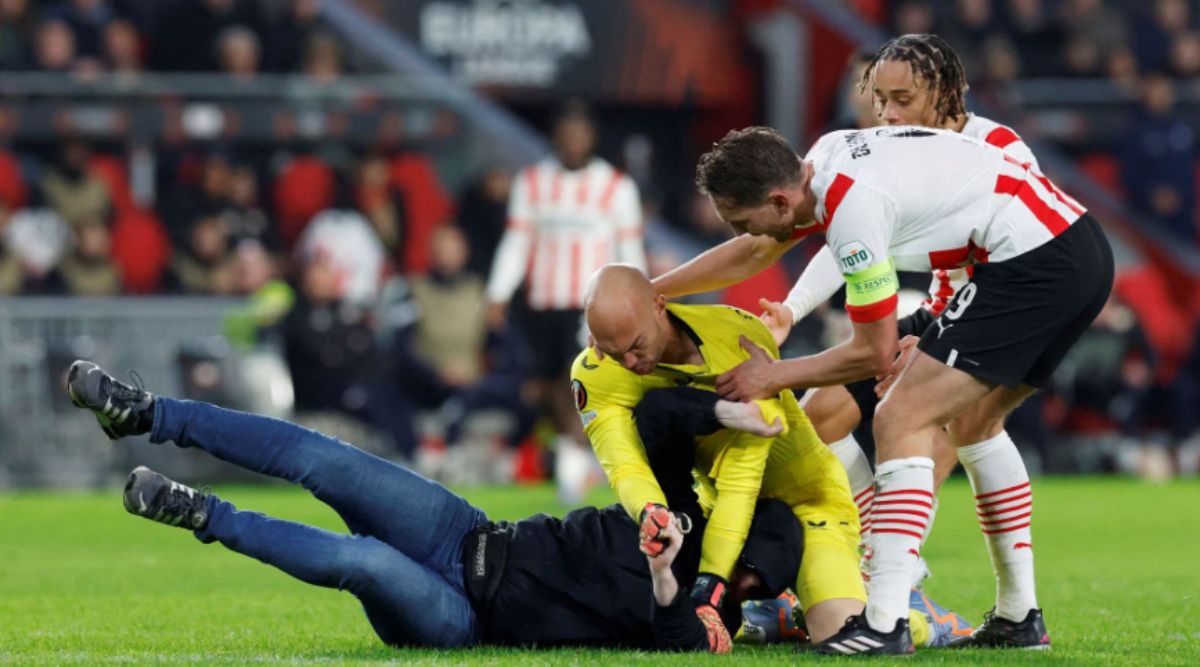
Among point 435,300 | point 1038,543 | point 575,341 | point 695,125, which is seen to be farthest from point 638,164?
point 1038,543

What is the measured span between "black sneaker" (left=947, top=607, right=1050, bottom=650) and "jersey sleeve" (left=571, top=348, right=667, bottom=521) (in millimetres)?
1170

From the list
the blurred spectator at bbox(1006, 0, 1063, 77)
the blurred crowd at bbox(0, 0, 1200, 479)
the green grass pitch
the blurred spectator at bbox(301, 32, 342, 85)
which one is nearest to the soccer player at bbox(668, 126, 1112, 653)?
the green grass pitch

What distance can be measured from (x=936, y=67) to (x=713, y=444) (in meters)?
1.58

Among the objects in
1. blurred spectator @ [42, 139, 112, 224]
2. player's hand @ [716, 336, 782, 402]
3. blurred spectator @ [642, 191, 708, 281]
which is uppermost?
player's hand @ [716, 336, 782, 402]

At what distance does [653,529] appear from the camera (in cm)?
513

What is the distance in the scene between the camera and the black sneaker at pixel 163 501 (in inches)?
205

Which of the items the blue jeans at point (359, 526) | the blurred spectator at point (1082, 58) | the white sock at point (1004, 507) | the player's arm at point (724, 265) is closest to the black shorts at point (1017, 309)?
the white sock at point (1004, 507)

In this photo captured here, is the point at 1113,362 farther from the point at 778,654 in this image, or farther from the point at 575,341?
the point at 778,654

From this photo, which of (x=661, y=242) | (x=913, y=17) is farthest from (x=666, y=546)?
(x=913, y=17)

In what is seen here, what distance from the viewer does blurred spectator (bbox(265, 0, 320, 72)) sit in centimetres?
1636

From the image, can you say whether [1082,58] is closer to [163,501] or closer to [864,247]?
[864,247]

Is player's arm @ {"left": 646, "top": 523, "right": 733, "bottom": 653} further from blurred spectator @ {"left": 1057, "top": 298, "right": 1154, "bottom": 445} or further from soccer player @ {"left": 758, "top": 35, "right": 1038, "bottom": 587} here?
blurred spectator @ {"left": 1057, "top": 298, "right": 1154, "bottom": 445}

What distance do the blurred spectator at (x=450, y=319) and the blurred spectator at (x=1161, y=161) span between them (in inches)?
256

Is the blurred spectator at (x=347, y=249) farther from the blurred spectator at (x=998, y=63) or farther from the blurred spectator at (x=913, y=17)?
the blurred spectator at (x=998, y=63)
